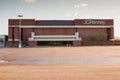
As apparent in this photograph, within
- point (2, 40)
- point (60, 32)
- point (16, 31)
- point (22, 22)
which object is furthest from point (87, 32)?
point (2, 40)

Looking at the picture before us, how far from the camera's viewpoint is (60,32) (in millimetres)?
112375

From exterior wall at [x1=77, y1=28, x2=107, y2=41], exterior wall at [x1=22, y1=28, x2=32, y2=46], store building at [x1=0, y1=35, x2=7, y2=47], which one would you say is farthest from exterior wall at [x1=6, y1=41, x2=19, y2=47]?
exterior wall at [x1=77, y1=28, x2=107, y2=41]

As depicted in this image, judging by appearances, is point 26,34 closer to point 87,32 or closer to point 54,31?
point 54,31

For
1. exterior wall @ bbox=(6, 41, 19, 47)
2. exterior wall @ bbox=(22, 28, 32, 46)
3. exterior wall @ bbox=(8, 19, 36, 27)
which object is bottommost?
exterior wall @ bbox=(6, 41, 19, 47)

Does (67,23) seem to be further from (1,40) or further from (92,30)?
(1,40)

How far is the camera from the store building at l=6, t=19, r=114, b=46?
110625mm

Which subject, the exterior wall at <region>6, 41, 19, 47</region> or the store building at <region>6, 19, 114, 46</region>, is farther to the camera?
the store building at <region>6, 19, 114, 46</region>

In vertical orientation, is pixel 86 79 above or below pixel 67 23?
below

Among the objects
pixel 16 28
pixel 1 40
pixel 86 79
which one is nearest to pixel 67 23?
pixel 16 28

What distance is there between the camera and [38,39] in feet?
361

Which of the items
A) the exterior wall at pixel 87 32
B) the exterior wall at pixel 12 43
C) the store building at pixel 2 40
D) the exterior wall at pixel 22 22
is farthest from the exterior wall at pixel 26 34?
the exterior wall at pixel 87 32

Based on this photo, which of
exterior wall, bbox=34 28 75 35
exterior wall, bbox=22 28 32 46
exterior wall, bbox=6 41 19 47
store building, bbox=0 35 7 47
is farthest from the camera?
exterior wall, bbox=22 28 32 46

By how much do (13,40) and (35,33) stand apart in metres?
9.50

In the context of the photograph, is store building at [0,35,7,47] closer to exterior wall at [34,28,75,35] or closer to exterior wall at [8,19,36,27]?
exterior wall at [8,19,36,27]
